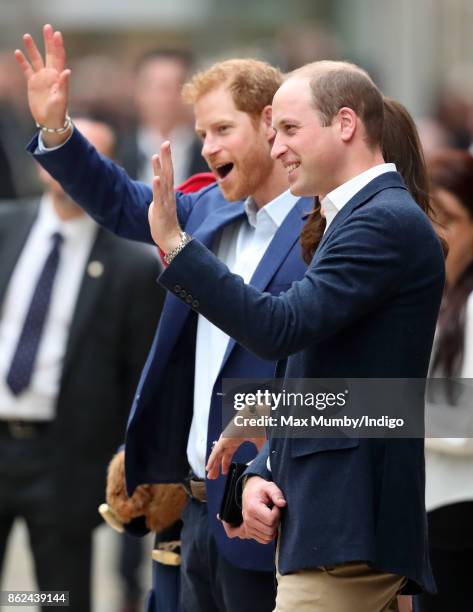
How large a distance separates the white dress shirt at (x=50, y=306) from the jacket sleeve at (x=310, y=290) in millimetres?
2551

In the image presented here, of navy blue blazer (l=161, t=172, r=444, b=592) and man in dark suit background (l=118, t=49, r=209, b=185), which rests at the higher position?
man in dark suit background (l=118, t=49, r=209, b=185)

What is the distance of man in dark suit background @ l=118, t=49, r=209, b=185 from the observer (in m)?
8.74

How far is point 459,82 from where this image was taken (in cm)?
2047

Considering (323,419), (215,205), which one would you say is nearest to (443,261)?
(323,419)

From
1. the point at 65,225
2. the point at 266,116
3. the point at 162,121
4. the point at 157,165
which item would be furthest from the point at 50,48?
the point at 162,121

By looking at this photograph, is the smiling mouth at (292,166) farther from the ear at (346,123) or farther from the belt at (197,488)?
the belt at (197,488)

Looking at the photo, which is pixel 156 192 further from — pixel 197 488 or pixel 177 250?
pixel 197 488

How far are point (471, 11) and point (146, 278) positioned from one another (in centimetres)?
1960

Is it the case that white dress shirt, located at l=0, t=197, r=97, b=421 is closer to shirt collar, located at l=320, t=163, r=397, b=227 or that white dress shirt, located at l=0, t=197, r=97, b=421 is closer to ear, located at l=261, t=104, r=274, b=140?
ear, located at l=261, t=104, r=274, b=140

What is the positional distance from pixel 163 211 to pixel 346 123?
0.51m

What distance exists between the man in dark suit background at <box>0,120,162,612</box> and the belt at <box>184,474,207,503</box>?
5.14 feet

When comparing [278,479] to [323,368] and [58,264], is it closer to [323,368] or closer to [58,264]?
[323,368]

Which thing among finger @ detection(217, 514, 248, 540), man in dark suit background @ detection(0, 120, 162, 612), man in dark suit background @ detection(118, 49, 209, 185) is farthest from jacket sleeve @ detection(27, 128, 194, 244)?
man in dark suit background @ detection(118, 49, 209, 185)

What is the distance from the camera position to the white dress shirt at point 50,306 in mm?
5965
